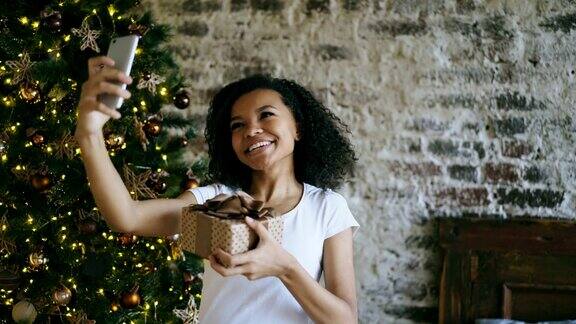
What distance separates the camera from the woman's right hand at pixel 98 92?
40.2 inches

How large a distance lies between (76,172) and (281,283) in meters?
1.23

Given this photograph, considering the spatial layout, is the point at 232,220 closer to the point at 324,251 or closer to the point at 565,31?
the point at 324,251

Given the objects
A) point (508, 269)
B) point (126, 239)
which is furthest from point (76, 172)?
point (508, 269)

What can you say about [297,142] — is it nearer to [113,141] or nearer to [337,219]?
[337,219]

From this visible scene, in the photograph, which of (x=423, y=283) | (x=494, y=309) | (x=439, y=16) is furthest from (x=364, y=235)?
(x=439, y=16)

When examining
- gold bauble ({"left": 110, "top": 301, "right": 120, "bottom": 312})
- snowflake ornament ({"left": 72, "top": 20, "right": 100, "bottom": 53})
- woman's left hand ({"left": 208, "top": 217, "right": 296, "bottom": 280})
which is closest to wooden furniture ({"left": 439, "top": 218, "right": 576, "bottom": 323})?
gold bauble ({"left": 110, "top": 301, "right": 120, "bottom": 312})

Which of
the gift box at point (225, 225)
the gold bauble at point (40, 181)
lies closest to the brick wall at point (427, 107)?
the gold bauble at point (40, 181)

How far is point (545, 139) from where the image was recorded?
8.33ft

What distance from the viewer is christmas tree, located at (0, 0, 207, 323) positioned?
210cm

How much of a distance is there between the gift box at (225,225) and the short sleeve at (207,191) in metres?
0.24

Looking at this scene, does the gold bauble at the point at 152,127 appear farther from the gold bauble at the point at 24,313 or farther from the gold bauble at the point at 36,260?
the gold bauble at the point at 24,313

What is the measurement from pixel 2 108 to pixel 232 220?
166cm

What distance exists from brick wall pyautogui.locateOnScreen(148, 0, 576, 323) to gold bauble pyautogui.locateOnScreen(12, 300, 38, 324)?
60.4 inches

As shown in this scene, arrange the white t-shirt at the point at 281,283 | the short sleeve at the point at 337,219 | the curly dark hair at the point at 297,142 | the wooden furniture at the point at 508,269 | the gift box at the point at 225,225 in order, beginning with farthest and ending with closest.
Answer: the wooden furniture at the point at 508,269 → the curly dark hair at the point at 297,142 → the short sleeve at the point at 337,219 → the white t-shirt at the point at 281,283 → the gift box at the point at 225,225
